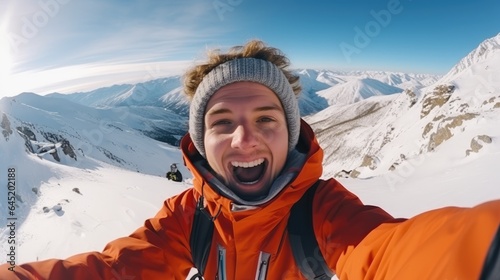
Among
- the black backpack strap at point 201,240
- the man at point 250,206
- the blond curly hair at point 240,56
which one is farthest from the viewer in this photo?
the blond curly hair at point 240,56

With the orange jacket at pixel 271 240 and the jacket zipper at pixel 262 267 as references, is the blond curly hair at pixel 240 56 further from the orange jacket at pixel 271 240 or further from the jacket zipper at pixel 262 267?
the jacket zipper at pixel 262 267

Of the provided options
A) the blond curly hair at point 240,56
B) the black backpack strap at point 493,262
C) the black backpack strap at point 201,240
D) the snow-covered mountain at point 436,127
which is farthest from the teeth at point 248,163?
the snow-covered mountain at point 436,127

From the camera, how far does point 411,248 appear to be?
1089 millimetres

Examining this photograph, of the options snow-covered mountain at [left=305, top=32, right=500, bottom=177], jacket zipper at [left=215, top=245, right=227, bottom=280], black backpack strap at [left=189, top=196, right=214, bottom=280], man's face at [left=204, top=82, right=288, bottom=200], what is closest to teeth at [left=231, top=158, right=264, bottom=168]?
man's face at [left=204, top=82, right=288, bottom=200]

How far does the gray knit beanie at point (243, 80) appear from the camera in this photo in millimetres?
2584

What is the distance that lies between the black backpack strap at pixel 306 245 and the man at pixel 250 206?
0.16 ft

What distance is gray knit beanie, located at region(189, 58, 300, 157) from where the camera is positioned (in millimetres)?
2584

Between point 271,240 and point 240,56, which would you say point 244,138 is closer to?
point 271,240

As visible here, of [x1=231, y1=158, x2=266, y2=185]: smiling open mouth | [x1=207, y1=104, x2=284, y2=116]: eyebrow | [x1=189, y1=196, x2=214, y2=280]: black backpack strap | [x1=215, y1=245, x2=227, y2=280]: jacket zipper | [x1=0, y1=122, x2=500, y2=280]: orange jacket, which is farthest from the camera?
[x1=231, y1=158, x2=266, y2=185]: smiling open mouth

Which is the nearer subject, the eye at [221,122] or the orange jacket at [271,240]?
the orange jacket at [271,240]

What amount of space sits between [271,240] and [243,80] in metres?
1.30

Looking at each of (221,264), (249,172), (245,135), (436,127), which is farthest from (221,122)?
(436,127)

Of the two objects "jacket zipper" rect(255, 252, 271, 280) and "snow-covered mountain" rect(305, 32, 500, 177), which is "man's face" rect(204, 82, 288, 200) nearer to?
"jacket zipper" rect(255, 252, 271, 280)

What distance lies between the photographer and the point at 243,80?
8.44ft
